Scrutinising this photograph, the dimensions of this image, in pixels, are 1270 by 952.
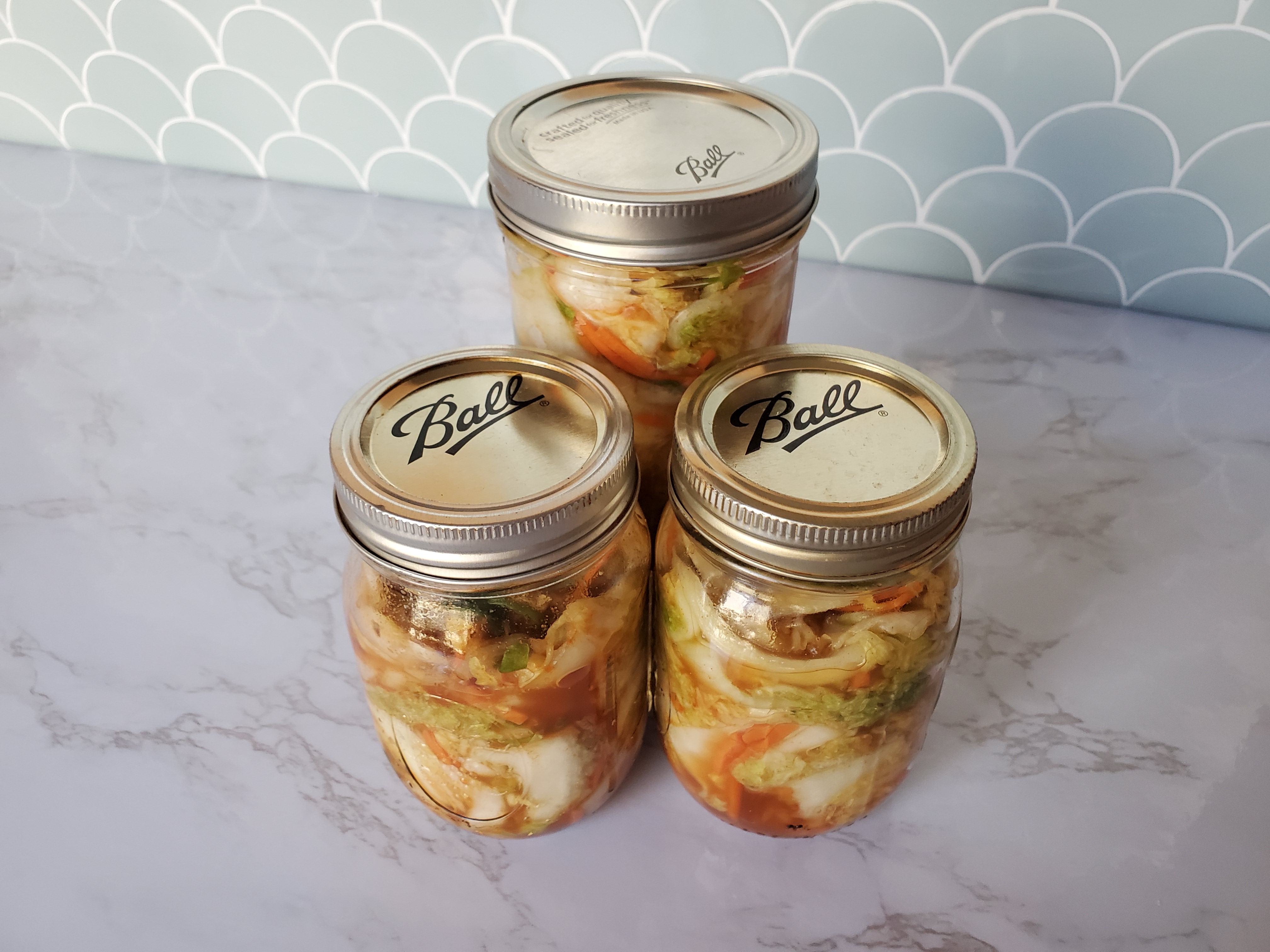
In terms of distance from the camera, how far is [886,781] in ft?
2.13

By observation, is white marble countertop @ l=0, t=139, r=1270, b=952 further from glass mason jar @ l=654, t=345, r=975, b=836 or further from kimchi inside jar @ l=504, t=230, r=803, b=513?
kimchi inside jar @ l=504, t=230, r=803, b=513

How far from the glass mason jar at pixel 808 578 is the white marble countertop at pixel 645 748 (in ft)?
0.23

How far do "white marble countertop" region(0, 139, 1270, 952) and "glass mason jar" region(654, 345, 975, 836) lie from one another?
0.23 feet

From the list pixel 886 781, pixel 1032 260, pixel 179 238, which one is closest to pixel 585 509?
pixel 886 781

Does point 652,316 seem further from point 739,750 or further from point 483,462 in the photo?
point 739,750

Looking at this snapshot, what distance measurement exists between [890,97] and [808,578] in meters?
0.72

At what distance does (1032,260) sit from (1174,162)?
0.56 ft

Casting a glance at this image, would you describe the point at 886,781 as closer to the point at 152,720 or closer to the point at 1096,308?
the point at 152,720

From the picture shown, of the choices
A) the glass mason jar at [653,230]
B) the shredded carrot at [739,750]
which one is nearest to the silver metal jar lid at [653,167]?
the glass mason jar at [653,230]

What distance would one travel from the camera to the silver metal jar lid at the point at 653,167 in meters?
0.60

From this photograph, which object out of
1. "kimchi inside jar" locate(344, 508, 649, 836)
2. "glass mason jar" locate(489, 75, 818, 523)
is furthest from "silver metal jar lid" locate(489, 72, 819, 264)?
"kimchi inside jar" locate(344, 508, 649, 836)

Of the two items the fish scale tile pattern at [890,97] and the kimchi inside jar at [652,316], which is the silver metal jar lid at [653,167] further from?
the fish scale tile pattern at [890,97]

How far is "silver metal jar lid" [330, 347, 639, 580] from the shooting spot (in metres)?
0.53

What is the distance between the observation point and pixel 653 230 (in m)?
0.60
